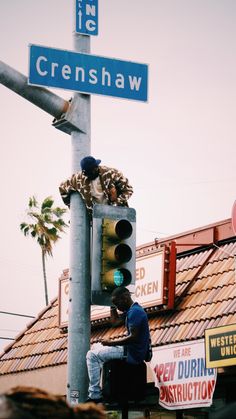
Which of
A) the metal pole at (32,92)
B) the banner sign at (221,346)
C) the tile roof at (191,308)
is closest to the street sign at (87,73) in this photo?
the metal pole at (32,92)

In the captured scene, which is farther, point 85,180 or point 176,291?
point 176,291

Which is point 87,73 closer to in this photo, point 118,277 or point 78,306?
point 118,277

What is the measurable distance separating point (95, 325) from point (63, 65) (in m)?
8.70

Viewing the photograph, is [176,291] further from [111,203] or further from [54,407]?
[54,407]

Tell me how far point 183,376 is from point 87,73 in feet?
18.9

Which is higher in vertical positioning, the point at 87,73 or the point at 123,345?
the point at 87,73

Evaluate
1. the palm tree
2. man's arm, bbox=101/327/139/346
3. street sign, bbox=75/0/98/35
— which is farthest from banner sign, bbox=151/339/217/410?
the palm tree

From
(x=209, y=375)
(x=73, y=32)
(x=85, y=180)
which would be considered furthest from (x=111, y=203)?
(x=209, y=375)

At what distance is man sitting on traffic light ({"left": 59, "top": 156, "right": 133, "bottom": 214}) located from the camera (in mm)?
8766

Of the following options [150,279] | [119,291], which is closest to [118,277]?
[119,291]

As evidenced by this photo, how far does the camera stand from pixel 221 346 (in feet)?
39.6

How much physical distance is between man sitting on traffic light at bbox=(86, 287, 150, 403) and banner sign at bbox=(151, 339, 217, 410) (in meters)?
3.63

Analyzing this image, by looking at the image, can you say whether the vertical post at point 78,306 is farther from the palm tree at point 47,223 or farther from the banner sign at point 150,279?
the palm tree at point 47,223

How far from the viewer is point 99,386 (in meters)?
8.58
